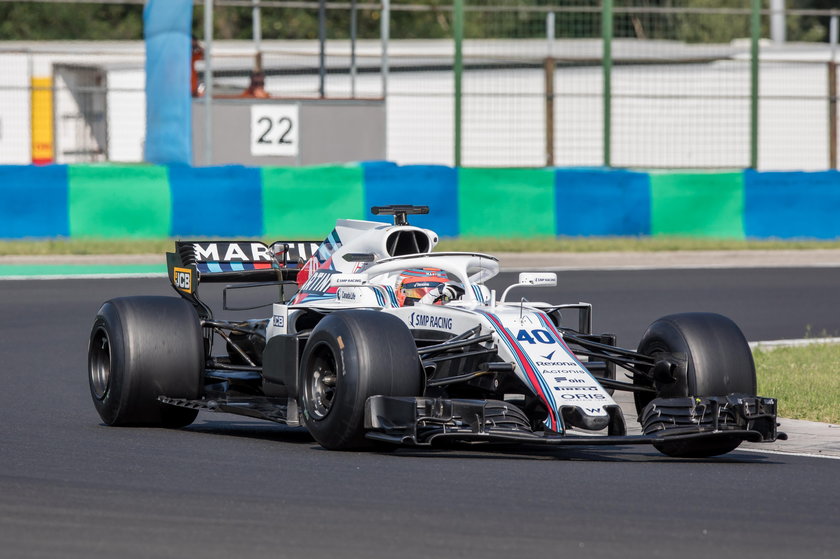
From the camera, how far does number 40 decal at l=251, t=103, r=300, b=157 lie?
77.8 ft

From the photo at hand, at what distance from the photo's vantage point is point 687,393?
8.76 m

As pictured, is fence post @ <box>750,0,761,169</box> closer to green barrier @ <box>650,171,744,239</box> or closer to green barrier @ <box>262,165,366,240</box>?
green barrier @ <box>650,171,744,239</box>

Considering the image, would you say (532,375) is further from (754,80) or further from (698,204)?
(754,80)

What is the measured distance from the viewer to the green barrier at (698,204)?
22422 millimetres

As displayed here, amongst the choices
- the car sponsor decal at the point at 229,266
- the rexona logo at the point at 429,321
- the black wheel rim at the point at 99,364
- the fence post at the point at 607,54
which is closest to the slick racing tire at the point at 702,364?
the rexona logo at the point at 429,321

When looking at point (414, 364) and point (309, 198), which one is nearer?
point (414, 364)

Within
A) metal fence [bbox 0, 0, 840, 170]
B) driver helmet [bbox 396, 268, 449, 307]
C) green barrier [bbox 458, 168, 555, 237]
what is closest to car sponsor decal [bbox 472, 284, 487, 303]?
driver helmet [bbox 396, 268, 449, 307]

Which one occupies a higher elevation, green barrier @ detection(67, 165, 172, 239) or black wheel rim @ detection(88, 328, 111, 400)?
green barrier @ detection(67, 165, 172, 239)

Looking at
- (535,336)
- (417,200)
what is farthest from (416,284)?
(417,200)

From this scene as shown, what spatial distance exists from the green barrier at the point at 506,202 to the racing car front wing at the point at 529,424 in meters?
13.5

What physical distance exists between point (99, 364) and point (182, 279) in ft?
3.34

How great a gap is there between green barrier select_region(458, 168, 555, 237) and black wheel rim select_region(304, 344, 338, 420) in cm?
1314

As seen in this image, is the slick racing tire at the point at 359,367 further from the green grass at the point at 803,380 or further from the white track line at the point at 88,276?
the white track line at the point at 88,276

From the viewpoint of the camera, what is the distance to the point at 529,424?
8.05 metres
